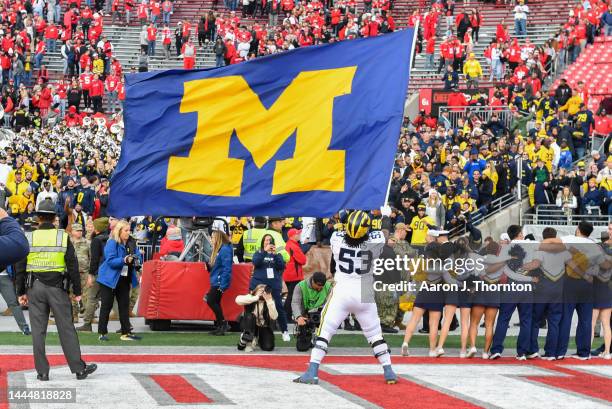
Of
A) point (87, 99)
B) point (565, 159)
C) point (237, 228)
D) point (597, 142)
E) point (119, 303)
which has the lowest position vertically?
point (119, 303)

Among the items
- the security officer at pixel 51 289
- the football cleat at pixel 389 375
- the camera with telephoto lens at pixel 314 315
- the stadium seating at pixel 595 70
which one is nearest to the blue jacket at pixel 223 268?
the camera with telephoto lens at pixel 314 315

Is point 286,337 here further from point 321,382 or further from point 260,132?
point 321,382

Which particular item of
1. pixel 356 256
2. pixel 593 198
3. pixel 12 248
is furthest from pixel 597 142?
pixel 12 248

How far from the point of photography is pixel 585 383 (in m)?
12.2

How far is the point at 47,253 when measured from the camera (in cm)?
1171

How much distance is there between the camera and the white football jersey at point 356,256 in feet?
38.1

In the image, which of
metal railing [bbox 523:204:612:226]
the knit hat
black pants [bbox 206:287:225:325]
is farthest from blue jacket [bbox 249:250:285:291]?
metal railing [bbox 523:204:612:226]

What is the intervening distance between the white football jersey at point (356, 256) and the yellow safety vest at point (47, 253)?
2557 mm

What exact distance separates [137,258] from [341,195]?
3494 millimetres

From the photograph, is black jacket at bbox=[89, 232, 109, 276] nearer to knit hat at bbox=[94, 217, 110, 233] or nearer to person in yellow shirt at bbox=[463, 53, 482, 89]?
knit hat at bbox=[94, 217, 110, 233]

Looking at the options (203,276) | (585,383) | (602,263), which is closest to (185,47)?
(203,276)

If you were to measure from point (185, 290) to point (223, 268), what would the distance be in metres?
0.83

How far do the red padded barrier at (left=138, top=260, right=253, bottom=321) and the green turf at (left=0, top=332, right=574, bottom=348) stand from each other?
0.28 meters

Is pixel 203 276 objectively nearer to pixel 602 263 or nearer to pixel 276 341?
pixel 276 341
